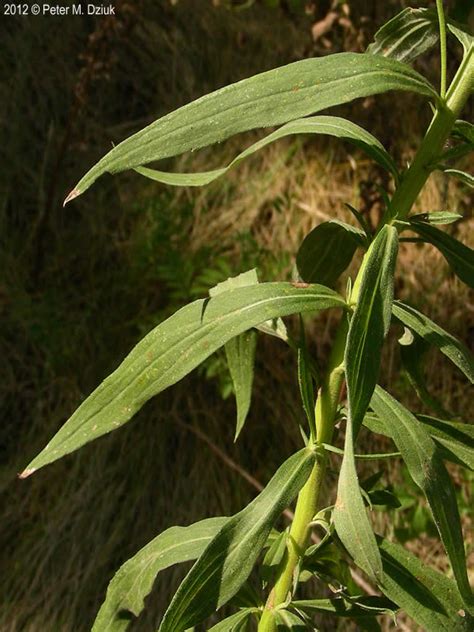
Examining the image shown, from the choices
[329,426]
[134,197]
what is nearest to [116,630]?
[329,426]

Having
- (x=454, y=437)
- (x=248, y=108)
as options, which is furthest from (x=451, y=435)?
(x=248, y=108)

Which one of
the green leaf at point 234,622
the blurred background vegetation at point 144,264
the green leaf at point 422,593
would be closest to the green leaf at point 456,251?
the green leaf at point 422,593

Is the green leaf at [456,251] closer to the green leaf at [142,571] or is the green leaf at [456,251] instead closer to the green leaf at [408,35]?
the green leaf at [408,35]

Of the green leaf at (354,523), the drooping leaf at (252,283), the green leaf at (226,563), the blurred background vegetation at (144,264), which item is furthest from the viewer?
the blurred background vegetation at (144,264)

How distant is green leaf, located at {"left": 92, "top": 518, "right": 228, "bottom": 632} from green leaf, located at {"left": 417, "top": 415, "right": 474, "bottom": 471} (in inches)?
8.5

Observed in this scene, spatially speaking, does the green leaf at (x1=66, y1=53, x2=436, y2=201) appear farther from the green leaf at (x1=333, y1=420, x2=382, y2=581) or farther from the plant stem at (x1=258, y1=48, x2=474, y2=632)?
the green leaf at (x1=333, y1=420, x2=382, y2=581)

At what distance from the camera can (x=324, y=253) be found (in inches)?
31.1

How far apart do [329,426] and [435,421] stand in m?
0.12

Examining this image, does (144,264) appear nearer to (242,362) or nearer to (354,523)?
(242,362)

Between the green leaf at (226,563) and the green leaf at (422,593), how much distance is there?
5.2 inches

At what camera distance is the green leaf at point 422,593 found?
2.43 ft

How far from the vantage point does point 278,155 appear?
1724 millimetres

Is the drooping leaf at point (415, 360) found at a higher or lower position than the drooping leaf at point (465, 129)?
lower

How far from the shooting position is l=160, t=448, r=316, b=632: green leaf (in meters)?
0.66
